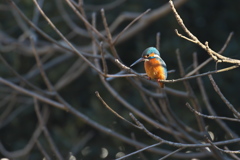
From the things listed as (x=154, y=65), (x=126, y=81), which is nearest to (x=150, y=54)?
(x=154, y=65)

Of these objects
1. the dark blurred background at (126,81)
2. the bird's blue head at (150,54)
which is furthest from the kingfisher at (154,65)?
the dark blurred background at (126,81)

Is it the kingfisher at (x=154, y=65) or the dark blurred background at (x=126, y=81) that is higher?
the dark blurred background at (x=126, y=81)

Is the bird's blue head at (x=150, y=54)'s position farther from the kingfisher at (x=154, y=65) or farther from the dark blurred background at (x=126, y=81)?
the dark blurred background at (x=126, y=81)

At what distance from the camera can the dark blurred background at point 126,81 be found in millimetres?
5223

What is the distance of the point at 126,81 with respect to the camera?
5402mm

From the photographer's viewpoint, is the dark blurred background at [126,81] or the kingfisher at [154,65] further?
the dark blurred background at [126,81]

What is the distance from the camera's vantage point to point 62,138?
5.59 metres

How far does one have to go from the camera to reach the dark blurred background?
5223 mm

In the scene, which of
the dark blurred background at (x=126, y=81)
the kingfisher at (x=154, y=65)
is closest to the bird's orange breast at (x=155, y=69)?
the kingfisher at (x=154, y=65)

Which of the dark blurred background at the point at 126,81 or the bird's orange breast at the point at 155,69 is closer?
the bird's orange breast at the point at 155,69

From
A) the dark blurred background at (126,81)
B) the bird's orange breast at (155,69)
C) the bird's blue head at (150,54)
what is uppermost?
the dark blurred background at (126,81)

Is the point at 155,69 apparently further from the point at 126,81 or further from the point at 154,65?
the point at 126,81

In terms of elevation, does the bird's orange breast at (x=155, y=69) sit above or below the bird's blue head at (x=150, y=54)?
below

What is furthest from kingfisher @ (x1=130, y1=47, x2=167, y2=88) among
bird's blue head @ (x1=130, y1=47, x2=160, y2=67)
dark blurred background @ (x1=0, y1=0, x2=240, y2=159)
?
dark blurred background @ (x1=0, y1=0, x2=240, y2=159)
